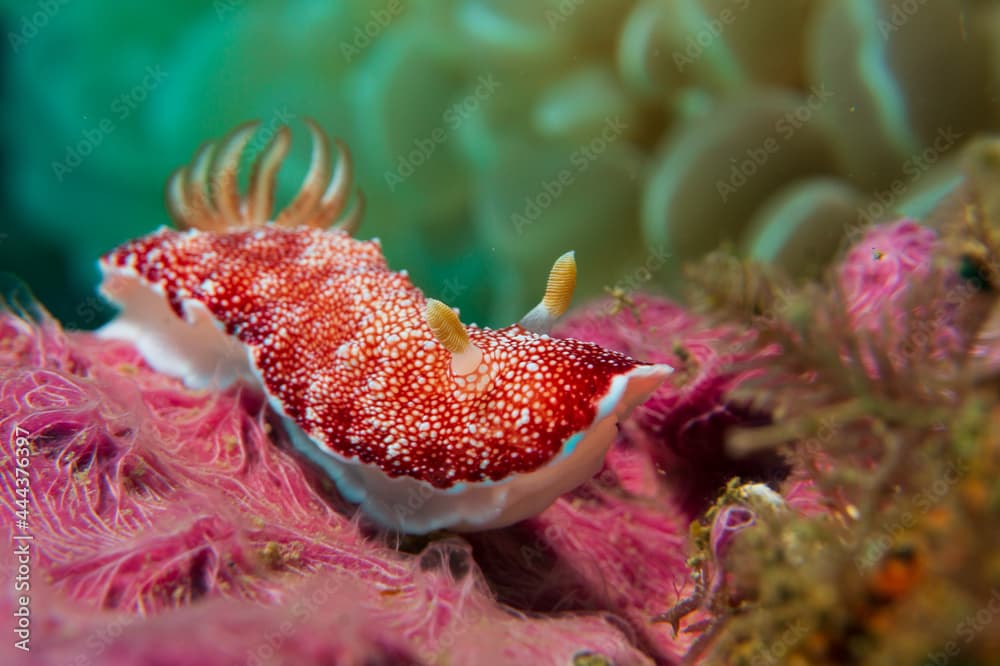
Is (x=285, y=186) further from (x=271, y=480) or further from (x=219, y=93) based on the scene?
(x=271, y=480)

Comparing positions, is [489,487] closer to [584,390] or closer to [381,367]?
[584,390]

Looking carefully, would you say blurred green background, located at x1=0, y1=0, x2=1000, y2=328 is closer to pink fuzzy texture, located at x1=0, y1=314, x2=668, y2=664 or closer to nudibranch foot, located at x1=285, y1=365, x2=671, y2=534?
nudibranch foot, located at x1=285, y1=365, x2=671, y2=534

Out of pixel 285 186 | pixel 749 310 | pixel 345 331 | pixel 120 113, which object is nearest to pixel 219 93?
pixel 285 186

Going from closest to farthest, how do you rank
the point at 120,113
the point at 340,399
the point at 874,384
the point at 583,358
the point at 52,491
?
the point at 874,384 → the point at 52,491 → the point at 583,358 → the point at 340,399 → the point at 120,113

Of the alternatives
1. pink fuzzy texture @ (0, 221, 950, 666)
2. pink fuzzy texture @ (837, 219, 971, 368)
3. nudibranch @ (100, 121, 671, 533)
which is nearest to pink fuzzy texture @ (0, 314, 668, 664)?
pink fuzzy texture @ (0, 221, 950, 666)

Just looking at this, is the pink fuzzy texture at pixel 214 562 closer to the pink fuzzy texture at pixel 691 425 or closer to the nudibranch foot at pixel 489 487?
the nudibranch foot at pixel 489 487

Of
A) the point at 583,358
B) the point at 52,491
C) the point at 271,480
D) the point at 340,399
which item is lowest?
the point at 271,480
